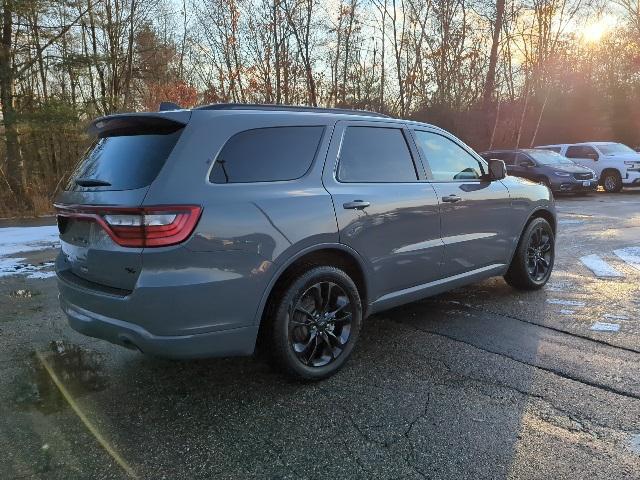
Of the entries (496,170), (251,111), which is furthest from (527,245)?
(251,111)

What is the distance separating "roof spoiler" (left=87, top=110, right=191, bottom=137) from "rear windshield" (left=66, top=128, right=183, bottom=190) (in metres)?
0.02

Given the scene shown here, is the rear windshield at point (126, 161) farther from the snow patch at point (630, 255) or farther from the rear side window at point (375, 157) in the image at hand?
the snow patch at point (630, 255)

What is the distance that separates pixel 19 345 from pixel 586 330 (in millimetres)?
4766

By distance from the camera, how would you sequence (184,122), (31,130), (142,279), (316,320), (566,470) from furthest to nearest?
(31,130) < (316,320) < (184,122) < (142,279) < (566,470)

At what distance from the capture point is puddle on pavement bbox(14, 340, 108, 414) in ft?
10.9

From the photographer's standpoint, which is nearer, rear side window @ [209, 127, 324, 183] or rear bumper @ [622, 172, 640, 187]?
rear side window @ [209, 127, 324, 183]

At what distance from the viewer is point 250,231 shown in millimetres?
3055

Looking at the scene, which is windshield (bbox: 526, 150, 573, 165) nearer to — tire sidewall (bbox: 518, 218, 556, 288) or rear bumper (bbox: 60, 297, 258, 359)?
tire sidewall (bbox: 518, 218, 556, 288)

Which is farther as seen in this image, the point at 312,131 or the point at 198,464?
the point at 312,131

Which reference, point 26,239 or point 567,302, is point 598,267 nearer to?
point 567,302

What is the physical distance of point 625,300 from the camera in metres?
5.34

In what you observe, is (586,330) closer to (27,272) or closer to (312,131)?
(312,131)

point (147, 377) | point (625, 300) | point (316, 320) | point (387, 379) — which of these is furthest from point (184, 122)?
point (625, 300)

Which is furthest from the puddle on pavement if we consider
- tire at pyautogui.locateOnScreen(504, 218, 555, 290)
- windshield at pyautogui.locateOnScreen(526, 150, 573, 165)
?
windshield at pyautogui.locateOnScreen(526, 150, 573, 165)
